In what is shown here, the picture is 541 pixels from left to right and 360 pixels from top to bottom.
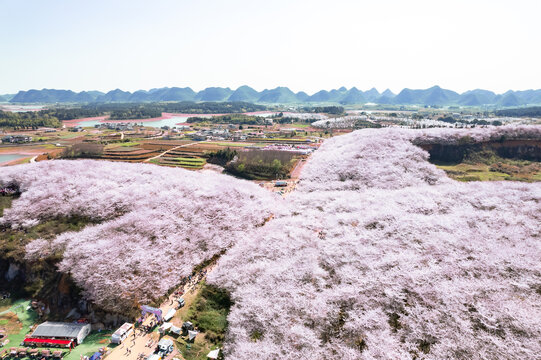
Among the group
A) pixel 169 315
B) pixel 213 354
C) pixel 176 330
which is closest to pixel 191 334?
pixel 176 330

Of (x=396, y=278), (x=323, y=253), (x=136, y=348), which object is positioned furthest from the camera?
(x=323, y=253)

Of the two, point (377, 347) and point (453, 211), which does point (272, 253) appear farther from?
point (453, 211)

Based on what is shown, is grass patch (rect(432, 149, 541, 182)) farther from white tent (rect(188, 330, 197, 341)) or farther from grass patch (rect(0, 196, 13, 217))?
grass patch (rect(0, 196, 13, 217))

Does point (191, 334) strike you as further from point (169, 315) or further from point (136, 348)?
point (136, 348)

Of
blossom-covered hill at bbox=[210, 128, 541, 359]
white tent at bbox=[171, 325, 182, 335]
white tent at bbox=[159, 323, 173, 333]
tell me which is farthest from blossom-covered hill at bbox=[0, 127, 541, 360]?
white tent at bbox=[171, 325, 182, 335]

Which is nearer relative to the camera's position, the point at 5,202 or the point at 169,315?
the point at 169,315

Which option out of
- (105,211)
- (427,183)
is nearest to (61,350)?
(105,211)

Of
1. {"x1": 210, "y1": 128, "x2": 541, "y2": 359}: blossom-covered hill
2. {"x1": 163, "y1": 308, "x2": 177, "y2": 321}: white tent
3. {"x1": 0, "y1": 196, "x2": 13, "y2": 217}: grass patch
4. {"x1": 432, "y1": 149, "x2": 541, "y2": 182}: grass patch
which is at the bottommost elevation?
{"x1": 163, "y1": 308, "x2": 177, "y2": 321}: white tent

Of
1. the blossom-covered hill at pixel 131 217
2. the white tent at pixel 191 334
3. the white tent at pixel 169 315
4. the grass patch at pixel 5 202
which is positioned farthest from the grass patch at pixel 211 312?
the grass patch at pixel 5 202
